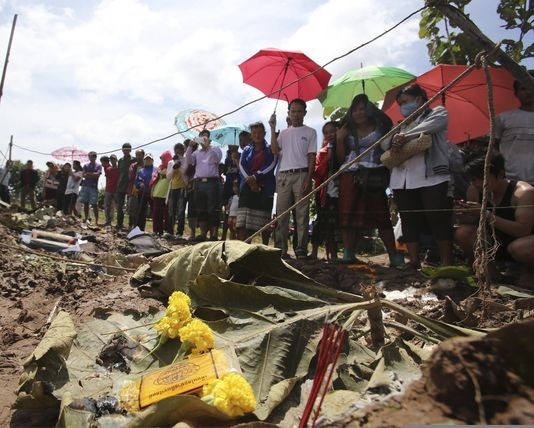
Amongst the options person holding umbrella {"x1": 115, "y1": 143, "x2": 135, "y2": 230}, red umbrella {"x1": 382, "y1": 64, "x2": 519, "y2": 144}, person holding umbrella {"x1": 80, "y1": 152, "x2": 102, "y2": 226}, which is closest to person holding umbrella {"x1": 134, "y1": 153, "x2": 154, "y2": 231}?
person holding umbrella {"x1": 115, "y1": 143, "x2": 135, "y2": 230}

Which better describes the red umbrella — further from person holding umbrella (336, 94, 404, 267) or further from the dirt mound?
the dirt mound

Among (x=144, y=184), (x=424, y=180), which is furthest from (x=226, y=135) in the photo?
(x=424, y=180)

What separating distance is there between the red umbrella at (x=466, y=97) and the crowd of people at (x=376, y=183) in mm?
555

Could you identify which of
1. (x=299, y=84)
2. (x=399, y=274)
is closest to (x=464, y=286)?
(x=399, y=274)

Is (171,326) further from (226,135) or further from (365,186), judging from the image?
(226,135)

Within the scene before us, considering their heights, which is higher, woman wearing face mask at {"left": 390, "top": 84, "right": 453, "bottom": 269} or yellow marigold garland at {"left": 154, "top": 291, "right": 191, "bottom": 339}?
woman wearing face mask at {"left": 390, "top": 84, "right": 453, "bottom": 269}

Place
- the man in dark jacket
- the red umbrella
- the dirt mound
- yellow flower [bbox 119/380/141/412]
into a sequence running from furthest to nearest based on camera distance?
the man in dark jacket
the red umbrella
yellow flower [bbox 119/380/141/412]
the dirt mound

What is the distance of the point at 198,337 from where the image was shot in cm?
167

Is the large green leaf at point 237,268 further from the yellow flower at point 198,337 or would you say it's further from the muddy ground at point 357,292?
the yellow flower at point 198,337

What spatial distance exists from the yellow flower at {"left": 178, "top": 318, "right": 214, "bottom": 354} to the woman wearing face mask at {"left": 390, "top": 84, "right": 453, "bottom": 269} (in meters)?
2.38

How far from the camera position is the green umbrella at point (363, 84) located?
5301 mm

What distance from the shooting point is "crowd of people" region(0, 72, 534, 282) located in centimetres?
342

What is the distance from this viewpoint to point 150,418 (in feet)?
4.33

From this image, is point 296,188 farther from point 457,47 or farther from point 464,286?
point 457,47
